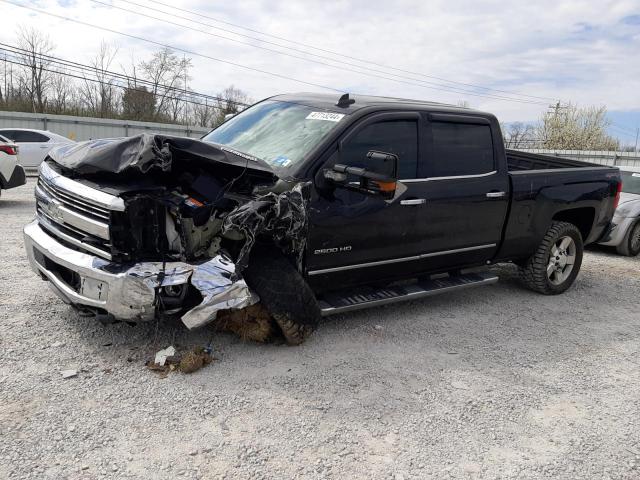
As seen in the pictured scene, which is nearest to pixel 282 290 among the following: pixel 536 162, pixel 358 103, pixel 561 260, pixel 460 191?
pixel 358 103

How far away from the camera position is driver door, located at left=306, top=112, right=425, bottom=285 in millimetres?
4086

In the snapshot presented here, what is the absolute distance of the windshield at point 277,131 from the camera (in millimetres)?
4230

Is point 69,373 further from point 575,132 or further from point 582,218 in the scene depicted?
point 575,132

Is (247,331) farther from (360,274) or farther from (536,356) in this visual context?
(536,356)

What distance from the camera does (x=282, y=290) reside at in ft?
12.5

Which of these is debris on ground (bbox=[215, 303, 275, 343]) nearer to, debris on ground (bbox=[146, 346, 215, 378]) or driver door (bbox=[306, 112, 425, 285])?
debris on ground (bbox=[146, 346, 215, 378])

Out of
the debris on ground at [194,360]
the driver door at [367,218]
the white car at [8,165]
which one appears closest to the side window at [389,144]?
the driver door at [367,218]

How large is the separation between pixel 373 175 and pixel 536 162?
4145 millimetres

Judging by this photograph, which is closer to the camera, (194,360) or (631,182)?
(194,360)

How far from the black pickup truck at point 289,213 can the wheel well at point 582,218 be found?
2.35ft

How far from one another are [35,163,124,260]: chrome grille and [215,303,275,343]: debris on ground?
3.32 feet

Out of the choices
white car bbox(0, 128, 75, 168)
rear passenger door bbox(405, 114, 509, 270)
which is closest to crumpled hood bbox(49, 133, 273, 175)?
rear passenger door bbox(405, 114, 509, 270)

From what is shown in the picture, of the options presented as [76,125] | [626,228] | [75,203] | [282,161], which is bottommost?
[76,125]

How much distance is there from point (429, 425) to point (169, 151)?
2397 millimetres
